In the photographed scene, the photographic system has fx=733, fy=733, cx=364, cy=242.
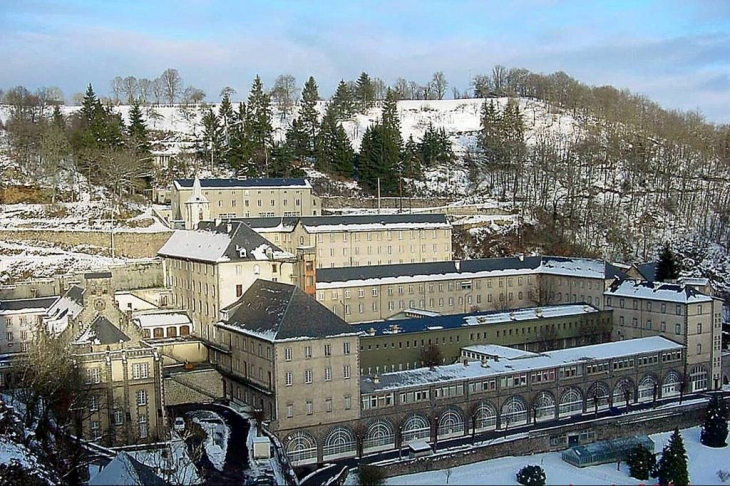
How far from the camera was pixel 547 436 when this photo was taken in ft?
121

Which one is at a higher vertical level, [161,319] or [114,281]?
[114,281]

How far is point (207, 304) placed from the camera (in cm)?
4297

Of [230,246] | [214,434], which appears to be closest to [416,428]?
[214,434]

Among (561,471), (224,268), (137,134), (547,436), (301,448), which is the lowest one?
(561,471)

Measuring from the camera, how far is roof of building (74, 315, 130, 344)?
1276 inches

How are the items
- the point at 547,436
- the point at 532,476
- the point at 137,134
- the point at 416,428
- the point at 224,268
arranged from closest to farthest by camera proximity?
the point at 532,476 < the point at 416,428 < the point at 547,436 < the point at 224,268 < the point at 137,134

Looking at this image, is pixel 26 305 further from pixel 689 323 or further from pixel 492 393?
pixel 689 323

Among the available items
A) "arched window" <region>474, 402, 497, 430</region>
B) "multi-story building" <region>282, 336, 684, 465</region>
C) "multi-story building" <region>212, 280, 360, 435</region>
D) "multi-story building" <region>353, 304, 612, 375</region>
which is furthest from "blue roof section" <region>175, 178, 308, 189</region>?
"arched window" <region>474, 402, 497, 430</region>

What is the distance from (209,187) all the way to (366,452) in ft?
115

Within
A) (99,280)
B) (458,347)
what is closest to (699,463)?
(458,347)

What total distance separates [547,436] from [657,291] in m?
16.7

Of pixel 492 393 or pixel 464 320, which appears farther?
pixel 464 320

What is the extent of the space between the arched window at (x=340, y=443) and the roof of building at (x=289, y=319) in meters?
4.60

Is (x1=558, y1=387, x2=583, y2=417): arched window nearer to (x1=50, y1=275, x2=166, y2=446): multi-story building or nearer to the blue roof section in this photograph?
(x1=50, y1=275, x2=166, y2=446): multi-story building
